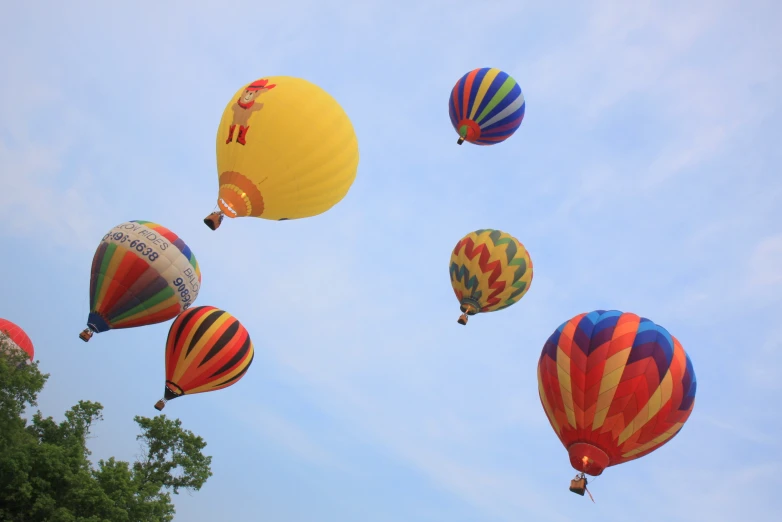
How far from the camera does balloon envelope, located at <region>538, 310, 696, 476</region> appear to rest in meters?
13.6

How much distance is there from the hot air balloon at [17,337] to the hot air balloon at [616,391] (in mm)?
19693

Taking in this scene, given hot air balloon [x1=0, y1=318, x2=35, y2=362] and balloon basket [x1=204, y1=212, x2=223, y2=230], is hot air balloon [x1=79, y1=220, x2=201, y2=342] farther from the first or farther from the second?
hot air balloon [x1=0, y1=318, x2=35, y2=362]

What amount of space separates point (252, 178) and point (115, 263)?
22.8 feet

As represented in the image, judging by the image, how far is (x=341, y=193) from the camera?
16.1m

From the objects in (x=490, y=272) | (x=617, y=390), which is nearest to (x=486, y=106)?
(x=490, y=272)

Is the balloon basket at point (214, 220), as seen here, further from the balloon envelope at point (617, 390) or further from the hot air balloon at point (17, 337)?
the hot air balloon at point (17, 337)

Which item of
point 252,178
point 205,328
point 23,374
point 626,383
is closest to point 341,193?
point 252,178

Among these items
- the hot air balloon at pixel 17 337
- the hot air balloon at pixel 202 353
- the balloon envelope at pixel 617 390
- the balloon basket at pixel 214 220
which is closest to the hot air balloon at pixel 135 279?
the hot air balloon at pixel 202 353

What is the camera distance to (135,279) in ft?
61.0

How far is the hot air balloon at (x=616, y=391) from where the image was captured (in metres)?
13.6

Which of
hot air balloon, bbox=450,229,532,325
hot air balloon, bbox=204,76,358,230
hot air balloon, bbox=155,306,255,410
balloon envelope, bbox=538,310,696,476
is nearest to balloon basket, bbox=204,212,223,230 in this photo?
hot air balloon, bbox=204,76,358,230

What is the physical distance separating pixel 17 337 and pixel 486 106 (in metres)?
19.9

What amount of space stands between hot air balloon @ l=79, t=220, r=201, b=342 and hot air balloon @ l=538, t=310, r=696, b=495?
11.3 meters

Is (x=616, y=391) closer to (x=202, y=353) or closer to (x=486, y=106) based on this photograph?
(x=202, y=353)
